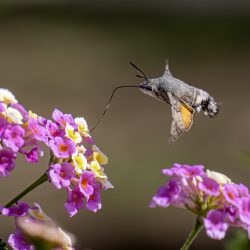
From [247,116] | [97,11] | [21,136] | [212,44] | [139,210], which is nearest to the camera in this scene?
[21,136]

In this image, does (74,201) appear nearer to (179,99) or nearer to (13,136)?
(13,136)

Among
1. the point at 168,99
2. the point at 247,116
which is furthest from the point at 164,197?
the point at 247,116

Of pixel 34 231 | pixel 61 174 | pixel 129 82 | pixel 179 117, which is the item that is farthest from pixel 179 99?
pixel 129 82

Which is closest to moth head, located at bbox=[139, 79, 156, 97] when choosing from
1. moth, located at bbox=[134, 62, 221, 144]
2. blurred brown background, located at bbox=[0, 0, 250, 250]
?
moth, located at bbox=[134, 62, 221, 144]

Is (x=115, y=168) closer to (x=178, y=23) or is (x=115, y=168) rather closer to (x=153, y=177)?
(x=153, y=177)

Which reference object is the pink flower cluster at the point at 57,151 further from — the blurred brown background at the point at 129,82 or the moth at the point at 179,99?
the blurred brown background at the point at 129,82

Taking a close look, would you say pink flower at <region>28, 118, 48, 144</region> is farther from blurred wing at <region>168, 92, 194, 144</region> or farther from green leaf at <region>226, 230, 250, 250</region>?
green leaf at <region>226, 230, 250, 250</region>
